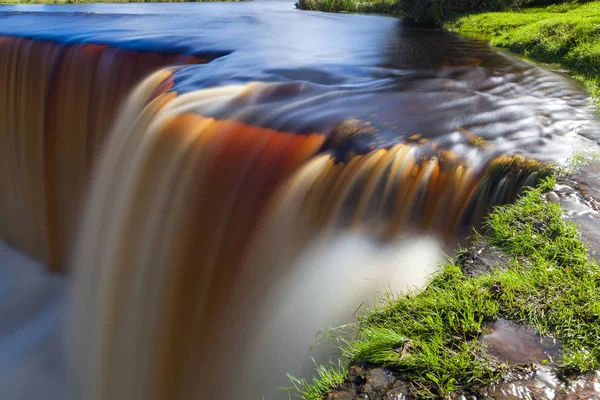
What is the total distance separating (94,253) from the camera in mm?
5129

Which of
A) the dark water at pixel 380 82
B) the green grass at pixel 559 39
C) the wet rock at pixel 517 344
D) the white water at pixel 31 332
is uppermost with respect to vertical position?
the green grass at pixel 559 39

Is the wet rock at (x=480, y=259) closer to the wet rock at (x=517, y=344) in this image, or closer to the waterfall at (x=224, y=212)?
the waterfall at (x=224, y=212)

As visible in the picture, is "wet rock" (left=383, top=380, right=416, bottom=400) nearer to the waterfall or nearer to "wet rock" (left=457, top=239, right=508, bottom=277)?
"wet rock" (left=457, top=239, right=508, bottom=277)

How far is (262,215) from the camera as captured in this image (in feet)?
13.1

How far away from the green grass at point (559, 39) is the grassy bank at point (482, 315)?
4.60m

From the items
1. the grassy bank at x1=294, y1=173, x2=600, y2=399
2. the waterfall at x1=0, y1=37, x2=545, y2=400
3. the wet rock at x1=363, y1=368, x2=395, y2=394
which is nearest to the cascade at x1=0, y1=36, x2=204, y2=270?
the waterfall at x1=0, y1=37, x2=545, y2=400

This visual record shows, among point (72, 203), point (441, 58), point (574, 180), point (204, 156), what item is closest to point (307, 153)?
point (204, 156)

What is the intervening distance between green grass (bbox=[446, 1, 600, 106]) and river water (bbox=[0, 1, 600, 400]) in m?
1.92

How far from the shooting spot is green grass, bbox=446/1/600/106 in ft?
25.7

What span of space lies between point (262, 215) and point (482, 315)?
2093 millimetres

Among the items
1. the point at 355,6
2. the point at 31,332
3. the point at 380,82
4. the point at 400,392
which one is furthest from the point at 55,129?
the point at 355,6

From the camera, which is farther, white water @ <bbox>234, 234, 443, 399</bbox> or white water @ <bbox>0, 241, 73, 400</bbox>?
white water @ <bbox>0, 241, 73, 400</bbox>

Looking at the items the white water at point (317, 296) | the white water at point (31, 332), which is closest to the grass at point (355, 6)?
the white water at point (31, 332)

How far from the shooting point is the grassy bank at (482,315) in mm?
2164
